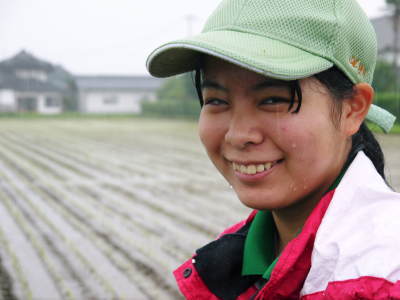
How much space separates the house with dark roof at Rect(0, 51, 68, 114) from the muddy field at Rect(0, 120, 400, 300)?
101ft

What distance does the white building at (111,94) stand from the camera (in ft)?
140

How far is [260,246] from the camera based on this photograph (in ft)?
4.17

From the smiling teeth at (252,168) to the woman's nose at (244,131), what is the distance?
51mm

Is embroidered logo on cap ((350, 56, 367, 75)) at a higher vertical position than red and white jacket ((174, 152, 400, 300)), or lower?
higher

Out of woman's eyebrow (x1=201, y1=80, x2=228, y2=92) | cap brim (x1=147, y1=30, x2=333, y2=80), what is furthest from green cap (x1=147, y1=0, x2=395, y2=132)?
woman's eyebrow (x1=201, y1=80, x2=228, y2=92)

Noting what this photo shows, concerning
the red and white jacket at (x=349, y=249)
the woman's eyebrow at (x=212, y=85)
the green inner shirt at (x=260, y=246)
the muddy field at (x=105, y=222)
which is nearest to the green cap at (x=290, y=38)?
the woman's eyebrow at (x=212, y=85)

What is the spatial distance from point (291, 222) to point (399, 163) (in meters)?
9.30

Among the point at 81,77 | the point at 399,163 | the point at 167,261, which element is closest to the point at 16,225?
the point at 167,261

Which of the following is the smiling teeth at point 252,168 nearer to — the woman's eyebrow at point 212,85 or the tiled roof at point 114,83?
the woman's eyebrow at point 212,85

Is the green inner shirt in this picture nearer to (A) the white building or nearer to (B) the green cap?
(B) the green cap

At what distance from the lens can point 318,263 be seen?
0.89 m

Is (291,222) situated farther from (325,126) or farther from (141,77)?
(141,77)

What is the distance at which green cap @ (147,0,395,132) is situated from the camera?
916 millimetres

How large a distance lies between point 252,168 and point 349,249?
0.28 m
